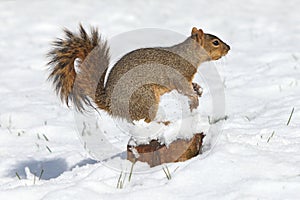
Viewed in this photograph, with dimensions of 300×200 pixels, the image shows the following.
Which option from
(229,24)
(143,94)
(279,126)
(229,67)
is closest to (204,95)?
(229,67)

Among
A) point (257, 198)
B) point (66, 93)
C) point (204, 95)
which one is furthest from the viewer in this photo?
point (204, 95)

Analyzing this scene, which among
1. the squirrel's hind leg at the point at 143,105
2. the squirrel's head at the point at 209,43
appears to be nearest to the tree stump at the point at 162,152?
the squirrel's hind leg at the point at 143,105

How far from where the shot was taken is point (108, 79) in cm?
302

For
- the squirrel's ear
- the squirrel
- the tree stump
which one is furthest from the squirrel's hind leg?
the squirrel's ear

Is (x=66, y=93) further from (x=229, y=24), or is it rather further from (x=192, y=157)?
(x=229, y=24)

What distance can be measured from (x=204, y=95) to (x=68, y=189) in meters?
2.26

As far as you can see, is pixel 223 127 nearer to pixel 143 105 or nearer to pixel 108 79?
pixel 143 105

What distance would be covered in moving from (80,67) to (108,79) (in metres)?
0.17

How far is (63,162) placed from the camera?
3.15 metres

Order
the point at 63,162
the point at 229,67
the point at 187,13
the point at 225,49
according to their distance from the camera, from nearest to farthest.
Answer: the point at 63,162
the point at 225,49
the point at 229,67
the point at 187,13

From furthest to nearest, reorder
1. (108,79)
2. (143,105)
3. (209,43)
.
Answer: (209,43)
(108,79)
(143,105)

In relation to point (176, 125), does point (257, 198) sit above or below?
below

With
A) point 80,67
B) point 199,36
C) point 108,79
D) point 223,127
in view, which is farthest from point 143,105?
point 199,36

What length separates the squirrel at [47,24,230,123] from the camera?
9.39 feet
